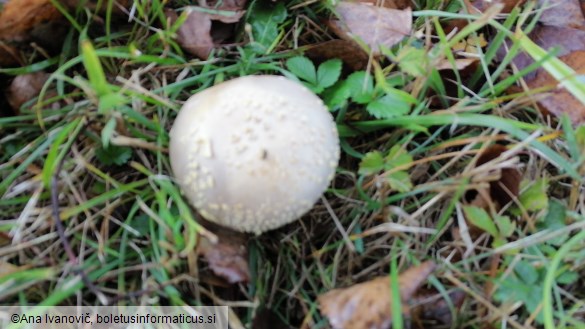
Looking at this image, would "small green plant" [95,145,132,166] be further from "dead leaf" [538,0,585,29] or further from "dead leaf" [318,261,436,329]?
"dead leaf" [538,0,585,29]

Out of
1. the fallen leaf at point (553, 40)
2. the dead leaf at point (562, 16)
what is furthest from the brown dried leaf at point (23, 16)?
the dead leaf at point (562, 16)

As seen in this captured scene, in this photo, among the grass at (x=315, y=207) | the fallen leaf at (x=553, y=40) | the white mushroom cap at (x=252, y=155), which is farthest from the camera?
the fallen leaf at (x=553, y=40)

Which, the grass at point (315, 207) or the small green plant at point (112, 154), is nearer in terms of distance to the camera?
the grass at point (315, 207)

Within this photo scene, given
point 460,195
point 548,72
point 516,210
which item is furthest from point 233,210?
point 548,72

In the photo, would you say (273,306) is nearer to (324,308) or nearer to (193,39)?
(324,308)

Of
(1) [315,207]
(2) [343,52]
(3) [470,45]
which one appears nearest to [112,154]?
(1) [315,207]

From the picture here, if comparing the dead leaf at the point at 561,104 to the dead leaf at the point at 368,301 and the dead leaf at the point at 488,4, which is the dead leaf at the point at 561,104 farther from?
the dead leaf at the point at 368,301

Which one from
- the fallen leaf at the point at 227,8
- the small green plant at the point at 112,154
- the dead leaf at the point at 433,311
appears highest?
the fallen leaf at the point at 227,8
